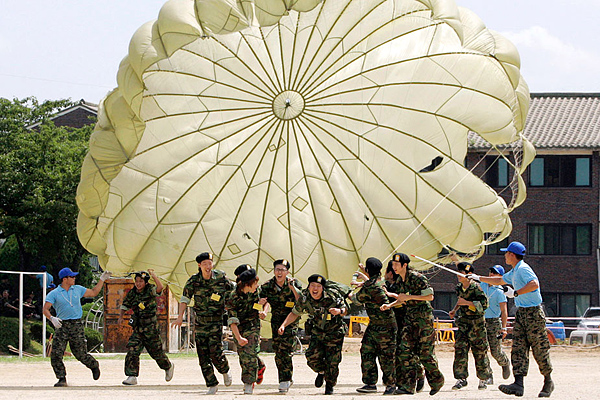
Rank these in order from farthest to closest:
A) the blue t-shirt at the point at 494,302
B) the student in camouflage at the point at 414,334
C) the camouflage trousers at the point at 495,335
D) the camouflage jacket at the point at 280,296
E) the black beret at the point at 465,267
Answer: the blue t-shirt at the point at 494,302 → the camouflage trousers at the point at 495,335 → the black beret at the point at 465,267 → the camouflage jacket at the point at 280,296 → the student in camouflage at the point at 414,334

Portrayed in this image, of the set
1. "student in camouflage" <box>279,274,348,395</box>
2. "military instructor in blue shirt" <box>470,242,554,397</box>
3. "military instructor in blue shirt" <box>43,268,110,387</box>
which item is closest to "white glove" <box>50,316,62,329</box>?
"military instructor in blue shirt" <box>43,268,110,387</box>

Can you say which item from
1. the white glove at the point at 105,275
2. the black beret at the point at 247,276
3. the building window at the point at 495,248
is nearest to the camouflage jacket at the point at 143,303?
the white glove at the point at 105,275

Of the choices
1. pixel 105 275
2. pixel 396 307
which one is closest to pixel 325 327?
pixel 396 307

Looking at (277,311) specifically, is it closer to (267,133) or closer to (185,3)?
(267,133)

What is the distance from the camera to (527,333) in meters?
11.7

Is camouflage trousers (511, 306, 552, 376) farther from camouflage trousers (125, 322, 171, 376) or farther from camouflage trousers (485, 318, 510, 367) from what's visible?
camouflage trousers (125, 322, 171, 376)

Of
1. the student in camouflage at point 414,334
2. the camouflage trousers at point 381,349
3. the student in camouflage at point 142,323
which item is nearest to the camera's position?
the student in camouflage at point 414,334

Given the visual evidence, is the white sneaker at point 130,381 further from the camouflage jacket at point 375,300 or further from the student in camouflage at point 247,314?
the camouflage jacket at point 375,300

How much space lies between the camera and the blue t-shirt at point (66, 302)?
1409 centimetres

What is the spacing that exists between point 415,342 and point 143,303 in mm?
4028

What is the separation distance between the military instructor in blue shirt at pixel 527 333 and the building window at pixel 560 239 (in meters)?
32.1

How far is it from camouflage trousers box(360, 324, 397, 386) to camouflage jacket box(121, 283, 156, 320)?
329 centimetres

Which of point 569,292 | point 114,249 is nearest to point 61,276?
point 114,249

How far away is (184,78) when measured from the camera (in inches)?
602
